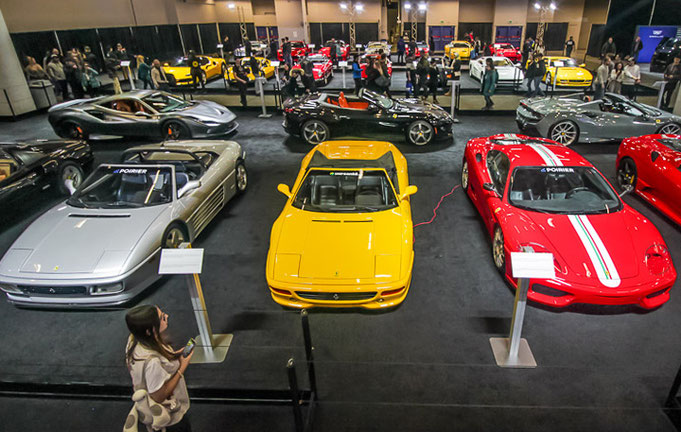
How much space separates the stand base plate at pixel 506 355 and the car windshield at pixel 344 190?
1841 millimetres

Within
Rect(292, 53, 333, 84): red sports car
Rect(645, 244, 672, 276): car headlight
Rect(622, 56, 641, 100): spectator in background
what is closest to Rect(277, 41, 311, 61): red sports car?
Rect(292, 53, 333, 84): red sports car

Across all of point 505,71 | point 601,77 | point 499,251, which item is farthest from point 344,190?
point 505,71

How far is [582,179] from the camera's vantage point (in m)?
4.96

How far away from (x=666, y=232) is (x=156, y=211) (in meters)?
6.76

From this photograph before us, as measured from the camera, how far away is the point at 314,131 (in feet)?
31.0

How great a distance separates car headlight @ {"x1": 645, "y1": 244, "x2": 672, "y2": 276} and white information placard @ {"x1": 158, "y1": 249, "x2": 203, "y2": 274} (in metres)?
4.17

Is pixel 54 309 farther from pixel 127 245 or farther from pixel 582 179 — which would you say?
pixel 582 179

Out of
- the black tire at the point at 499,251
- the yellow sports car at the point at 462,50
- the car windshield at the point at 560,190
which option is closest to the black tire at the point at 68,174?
the black tire at the point at 499,251

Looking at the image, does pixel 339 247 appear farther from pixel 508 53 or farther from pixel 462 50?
pixel 508 53

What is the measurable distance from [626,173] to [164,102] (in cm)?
974

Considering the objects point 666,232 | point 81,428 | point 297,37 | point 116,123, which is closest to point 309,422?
point 81,428

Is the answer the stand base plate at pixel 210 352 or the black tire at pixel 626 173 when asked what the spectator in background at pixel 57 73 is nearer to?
the stand base plate at pixel 210 352

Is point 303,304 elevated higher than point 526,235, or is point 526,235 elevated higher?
point 526,235

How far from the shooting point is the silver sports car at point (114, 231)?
4.07 m
